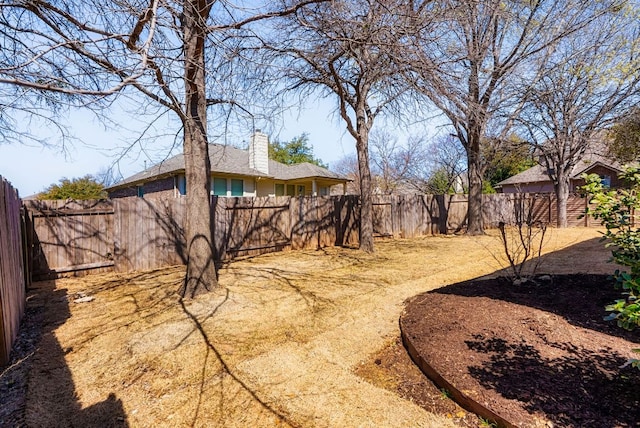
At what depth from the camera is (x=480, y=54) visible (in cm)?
608

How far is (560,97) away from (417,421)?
14723 mm

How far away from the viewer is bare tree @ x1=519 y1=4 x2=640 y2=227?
10.2 meters

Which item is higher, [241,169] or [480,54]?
[480,54]

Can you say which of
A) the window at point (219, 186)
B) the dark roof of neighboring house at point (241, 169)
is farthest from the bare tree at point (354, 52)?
the window at point (219, 186)

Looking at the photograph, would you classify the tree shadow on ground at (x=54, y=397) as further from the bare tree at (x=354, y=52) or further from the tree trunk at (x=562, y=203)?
the tree trunk at (x=562, y=203)

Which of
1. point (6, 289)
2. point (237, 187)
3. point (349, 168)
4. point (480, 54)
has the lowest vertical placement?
point (6, 289)

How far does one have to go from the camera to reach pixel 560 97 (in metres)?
12.3

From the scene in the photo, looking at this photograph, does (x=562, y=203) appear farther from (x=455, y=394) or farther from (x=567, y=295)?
(x=455, y=394)

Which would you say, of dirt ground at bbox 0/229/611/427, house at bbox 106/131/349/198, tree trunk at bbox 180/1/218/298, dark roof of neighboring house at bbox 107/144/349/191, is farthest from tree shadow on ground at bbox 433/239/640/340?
dark roof of neighboring house at bbox 107/144/349/191

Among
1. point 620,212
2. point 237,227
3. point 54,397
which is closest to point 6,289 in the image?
point 54,397

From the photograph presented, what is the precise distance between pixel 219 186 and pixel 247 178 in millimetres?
1522

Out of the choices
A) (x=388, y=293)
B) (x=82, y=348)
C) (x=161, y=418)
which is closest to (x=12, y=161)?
(x=82, y=348)

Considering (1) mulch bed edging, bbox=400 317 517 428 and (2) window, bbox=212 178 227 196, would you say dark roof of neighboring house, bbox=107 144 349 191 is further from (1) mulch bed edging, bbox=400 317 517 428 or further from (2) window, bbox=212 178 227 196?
(1) mulch bed edging, bbox=400 317 517 428

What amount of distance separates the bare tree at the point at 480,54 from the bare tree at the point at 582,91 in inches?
47.8
